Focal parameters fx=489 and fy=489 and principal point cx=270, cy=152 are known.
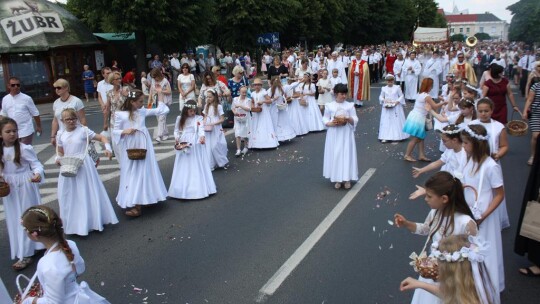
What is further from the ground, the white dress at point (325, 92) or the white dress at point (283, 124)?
the white dress at point (325, 92)

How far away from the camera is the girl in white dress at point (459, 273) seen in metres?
3.01

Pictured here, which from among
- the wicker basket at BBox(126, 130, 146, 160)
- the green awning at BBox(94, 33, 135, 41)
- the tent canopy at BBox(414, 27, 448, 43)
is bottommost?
the wicker basket at BBox(126, 130, 146, 160)

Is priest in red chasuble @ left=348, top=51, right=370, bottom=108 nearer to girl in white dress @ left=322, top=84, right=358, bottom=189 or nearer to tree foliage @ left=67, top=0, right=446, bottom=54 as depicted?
tree foliage @ left=67, top=0, right=446, bottom=54

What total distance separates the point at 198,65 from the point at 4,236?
26.2 metres

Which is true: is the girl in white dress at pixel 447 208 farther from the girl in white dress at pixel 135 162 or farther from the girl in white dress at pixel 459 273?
the girl in white dress at pixel 135 162

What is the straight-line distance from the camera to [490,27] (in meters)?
191

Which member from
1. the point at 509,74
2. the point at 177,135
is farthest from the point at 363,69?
the point at 509,74

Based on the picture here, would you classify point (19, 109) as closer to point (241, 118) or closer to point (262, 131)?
point (241, 118)

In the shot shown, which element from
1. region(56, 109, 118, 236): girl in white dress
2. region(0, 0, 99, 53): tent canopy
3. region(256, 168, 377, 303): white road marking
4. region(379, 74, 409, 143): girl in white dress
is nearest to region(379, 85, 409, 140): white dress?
region(379, 74, 409, 143): girl in white dress

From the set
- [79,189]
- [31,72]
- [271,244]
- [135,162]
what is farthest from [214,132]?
[31,72]

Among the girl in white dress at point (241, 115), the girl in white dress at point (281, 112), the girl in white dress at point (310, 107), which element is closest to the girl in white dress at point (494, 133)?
the girl in white dress at point (241, 115)

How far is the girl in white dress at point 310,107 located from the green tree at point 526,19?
16175 mm

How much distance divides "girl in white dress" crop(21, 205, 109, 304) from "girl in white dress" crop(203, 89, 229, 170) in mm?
6412

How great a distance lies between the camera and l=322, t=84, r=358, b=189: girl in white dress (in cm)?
858
